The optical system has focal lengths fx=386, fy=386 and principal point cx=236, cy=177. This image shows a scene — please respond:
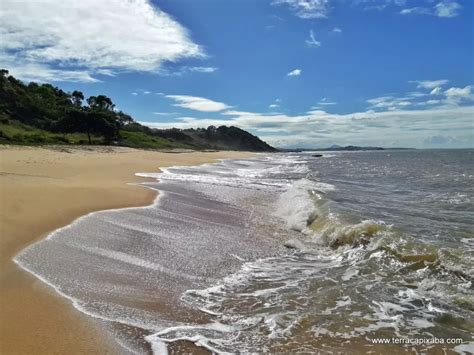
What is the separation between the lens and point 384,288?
6281 mm

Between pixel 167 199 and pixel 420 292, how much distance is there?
366 inches

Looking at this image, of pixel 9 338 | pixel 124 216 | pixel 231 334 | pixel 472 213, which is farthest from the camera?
pixel 472 213

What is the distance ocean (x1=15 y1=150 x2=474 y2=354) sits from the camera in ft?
15.1

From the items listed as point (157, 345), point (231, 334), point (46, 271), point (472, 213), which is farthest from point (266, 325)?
point (472, 213)

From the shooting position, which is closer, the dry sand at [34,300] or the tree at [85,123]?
the dry sand at [34,300]

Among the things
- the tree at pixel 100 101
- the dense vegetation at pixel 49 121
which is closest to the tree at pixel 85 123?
the dense vegetation at pixel 49 121

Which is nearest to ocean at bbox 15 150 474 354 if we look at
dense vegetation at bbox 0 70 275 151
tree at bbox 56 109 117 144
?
dense vegetation at bbox 0 70 275 151

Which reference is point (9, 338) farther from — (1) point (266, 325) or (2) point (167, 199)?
(2) point (167, 199)

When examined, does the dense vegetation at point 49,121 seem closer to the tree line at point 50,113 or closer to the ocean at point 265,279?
the tree line at point 50,113

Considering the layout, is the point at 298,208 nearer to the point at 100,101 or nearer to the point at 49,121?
the point at 49,121

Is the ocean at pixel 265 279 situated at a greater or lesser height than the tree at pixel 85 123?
lesser

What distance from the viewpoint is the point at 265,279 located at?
662cm

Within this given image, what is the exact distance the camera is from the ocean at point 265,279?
4.59 m

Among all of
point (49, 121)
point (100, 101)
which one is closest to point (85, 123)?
point (49, 121)
